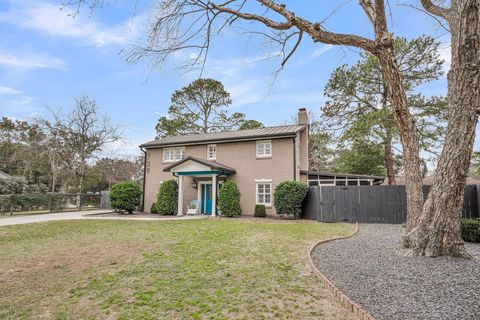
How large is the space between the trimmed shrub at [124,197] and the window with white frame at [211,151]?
5650 mm

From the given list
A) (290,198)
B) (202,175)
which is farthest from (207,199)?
(290,198)

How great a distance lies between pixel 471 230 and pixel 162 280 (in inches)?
350

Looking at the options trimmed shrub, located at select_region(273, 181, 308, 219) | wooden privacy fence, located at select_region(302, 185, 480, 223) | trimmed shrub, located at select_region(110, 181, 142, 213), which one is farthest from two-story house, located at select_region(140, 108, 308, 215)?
wooden privacy fence, located at select_region(302, 185, 480, 223)

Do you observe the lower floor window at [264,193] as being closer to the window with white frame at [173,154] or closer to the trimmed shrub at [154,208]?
the window with white frame at [173,154]

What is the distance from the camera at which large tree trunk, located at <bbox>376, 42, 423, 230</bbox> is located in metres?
6.32

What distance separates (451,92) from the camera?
582 cm

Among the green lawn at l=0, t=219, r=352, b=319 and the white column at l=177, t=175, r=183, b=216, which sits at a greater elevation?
the white column at l=177, t=175, r=183, b=216

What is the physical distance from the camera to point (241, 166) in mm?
16719

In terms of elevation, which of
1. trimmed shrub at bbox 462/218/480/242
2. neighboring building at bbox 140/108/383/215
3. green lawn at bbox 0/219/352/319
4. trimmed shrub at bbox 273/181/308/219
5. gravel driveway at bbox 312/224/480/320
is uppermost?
neighboring building at bbox 140/108/383/215

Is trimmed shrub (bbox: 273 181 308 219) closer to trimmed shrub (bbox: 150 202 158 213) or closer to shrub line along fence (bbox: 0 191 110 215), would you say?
trimmed shrub (bbox: 150 202 158 213)

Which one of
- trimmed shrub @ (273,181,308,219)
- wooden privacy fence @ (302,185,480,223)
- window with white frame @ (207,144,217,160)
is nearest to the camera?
wooden privacy fence @ (302,185,480,223)

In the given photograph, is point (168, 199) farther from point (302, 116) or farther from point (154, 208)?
point (302, 116)

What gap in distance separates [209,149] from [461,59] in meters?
14.6

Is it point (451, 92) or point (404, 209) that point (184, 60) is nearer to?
point (451, 92)
